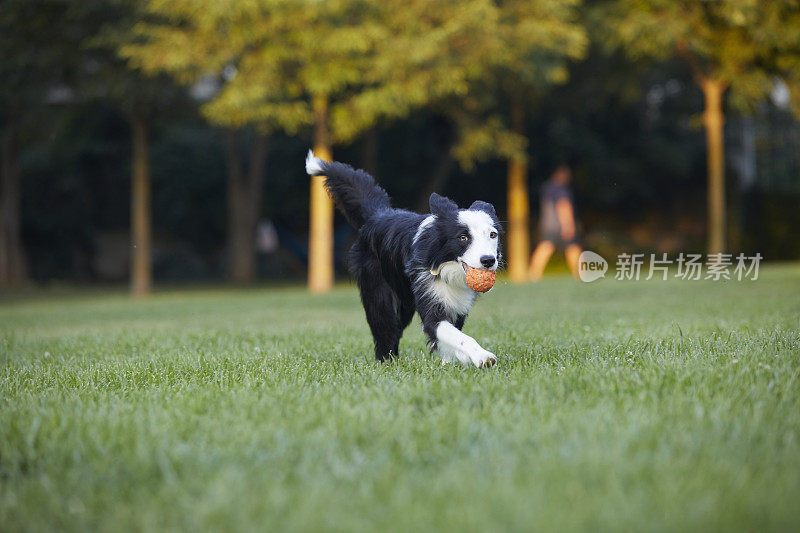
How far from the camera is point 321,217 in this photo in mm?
15805

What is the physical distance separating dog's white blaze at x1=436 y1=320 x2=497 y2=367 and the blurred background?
32.0 ft

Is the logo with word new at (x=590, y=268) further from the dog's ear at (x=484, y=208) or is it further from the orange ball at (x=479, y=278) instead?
the orange ball at (x=479, y=278)

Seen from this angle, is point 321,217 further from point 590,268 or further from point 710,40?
point 710,40

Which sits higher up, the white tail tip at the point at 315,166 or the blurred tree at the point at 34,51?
the blurred tree at the point at 34,51

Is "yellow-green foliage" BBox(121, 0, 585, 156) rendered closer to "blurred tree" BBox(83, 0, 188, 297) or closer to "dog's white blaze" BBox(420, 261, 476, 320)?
"blurred tree" BBox(83, 0, 188, 297)

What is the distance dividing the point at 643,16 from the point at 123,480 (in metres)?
15.7

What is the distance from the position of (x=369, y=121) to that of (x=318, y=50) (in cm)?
175

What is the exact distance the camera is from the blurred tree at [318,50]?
13.4 metres

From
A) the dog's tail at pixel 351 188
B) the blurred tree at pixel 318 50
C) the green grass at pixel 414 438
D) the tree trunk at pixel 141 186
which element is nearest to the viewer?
the green grass at pixel 414 438

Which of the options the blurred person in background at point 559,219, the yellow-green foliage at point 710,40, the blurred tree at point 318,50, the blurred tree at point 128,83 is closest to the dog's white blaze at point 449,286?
the blurred tree at point 318,50

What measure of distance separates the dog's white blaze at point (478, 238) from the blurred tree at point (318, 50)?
373 inches

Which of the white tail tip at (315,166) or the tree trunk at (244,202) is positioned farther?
the tree trunk at (244,202)

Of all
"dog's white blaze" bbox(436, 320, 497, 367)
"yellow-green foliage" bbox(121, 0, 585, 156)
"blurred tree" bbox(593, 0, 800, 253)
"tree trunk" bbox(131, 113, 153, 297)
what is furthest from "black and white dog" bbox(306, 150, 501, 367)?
"tree trunk" bbox(131, 113, 153, 297)

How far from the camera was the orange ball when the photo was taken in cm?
434
